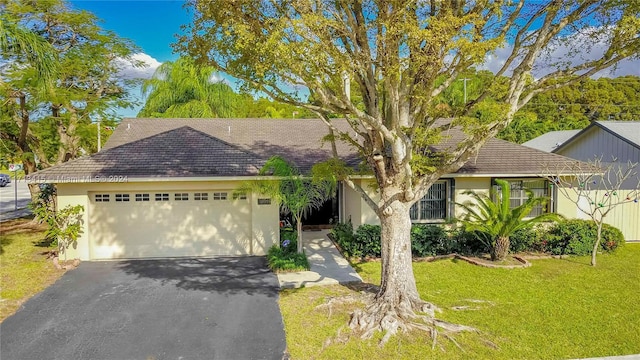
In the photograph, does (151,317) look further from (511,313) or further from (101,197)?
(511,313)

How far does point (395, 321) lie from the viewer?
7551 mm

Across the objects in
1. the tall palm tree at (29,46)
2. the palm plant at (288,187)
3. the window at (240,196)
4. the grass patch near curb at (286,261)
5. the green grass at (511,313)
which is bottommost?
the green grass at (511,313)

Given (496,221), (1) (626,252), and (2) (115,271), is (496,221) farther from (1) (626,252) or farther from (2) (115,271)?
(2) (115,271)

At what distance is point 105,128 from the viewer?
73.0 ft

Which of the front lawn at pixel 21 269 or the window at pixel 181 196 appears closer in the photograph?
the front lawn at pixel 21 269

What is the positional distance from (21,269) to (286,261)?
274 inches

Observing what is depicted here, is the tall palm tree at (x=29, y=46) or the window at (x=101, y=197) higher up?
the tall palm tree at (x=29, y=46)

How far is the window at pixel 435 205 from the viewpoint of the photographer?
548 inches

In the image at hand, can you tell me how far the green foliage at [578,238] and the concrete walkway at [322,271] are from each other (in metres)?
6.44

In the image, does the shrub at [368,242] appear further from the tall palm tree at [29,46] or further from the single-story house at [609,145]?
the single-story house at [609,145]

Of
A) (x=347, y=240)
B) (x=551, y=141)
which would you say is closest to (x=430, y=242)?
(x=347, y=240)

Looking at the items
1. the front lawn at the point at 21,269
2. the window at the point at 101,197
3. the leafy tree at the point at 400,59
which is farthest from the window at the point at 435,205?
the front lawn at the point at 21,269

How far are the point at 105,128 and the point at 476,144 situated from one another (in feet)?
66.0

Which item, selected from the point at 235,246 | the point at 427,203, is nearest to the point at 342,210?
the point at 427,203
